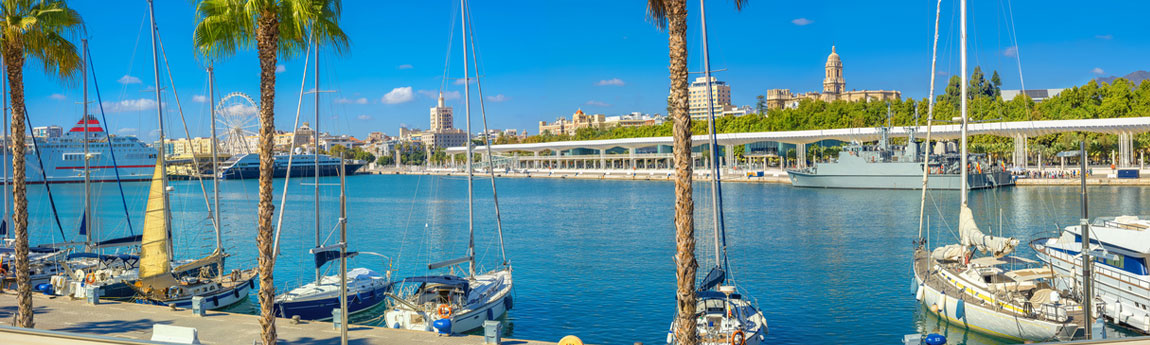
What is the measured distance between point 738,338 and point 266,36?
10338 millimetres

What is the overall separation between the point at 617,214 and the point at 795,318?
3325 cm

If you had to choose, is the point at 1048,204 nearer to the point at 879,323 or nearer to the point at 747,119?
the point at 879,323

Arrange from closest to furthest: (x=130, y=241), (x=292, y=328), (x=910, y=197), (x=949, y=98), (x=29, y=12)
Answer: (x=29, y=12)
(x=292, y=328)
(x=130, y=241)
(x=910, y=197)
(x=949, y=98)

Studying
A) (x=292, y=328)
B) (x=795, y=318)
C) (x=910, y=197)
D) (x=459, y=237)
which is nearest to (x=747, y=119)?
(x=910, y=197)

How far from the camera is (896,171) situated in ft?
237

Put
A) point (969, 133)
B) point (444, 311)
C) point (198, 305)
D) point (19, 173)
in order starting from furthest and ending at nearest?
point (969, 133) → point (444, 311) → point (198, 305) → point (19, 173)

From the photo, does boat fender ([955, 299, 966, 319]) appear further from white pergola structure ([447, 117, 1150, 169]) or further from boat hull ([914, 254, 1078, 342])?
white pergola structure ([447, 117, 1150, 169])

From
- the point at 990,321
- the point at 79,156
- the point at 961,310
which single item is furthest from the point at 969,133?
the point at 79,156

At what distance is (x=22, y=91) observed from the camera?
1511 centimetres

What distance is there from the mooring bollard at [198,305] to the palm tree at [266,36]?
19.6 feet

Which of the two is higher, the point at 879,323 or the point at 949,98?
the point at 949,98

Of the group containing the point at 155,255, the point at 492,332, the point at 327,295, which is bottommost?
the point at 327,295

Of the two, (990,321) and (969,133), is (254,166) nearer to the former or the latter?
(969,133)

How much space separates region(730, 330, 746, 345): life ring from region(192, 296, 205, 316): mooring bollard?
1180 centimetres
